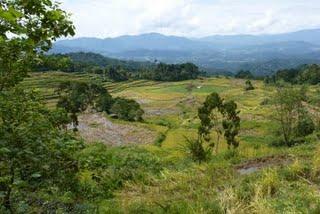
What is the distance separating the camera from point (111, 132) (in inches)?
2387

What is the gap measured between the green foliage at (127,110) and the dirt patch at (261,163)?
61083mm

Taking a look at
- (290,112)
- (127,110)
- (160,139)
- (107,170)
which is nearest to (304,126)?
(290,112)

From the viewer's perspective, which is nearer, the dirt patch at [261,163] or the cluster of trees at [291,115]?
the dirt patch at [261,163]

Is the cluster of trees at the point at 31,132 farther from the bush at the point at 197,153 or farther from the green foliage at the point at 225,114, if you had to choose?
the green foliage at the point at 225,114

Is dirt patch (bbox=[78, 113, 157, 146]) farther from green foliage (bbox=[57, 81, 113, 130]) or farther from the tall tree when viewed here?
the tall tree

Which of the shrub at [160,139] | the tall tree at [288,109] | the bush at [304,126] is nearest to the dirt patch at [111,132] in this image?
the shrub at [160,139]

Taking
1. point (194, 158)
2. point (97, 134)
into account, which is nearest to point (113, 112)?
point (97, 134)

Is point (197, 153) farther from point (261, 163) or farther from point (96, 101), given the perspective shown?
point (96, 101)

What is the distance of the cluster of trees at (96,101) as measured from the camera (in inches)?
2904

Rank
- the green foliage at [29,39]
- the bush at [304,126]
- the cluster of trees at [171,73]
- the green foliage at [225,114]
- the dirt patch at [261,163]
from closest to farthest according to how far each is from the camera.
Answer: the green foliage at [29,39], the dirt patch at [261,163], the green foliage at [225,114], the bush at [304,126], the cluster of trees at [171,73]

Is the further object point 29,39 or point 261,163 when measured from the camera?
point 261,163

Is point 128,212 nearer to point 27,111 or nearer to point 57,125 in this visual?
point 57,125

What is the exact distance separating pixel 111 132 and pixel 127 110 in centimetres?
1416

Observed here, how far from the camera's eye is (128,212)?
8.38 meters
